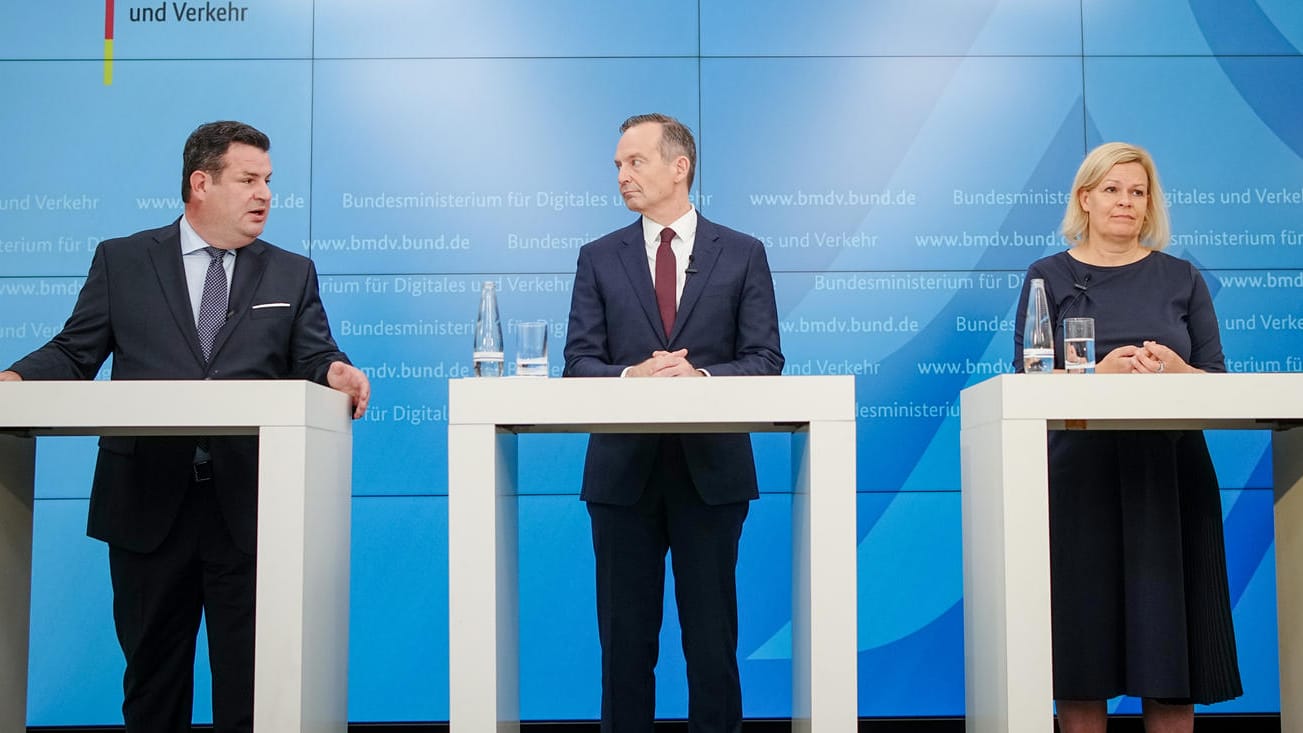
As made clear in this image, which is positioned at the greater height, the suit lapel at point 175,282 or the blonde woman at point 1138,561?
the suit lapel at point 175,282

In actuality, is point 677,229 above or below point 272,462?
above

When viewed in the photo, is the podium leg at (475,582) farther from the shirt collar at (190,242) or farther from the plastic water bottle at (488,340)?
the shirt collar at (190,242)

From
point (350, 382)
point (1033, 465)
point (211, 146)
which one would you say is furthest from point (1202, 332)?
point (211, 146)

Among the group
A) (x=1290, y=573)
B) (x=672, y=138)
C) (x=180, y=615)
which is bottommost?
(x=180, y=615)

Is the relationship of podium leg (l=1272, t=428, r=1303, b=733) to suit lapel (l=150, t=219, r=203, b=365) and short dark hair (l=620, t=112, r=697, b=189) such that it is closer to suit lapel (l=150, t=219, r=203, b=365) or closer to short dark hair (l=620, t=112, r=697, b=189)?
short dark hair (l=620, t=112, r=697, b=189)

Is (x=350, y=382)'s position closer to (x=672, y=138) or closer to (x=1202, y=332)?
(x=672, y=138)

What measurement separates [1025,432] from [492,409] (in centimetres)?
110

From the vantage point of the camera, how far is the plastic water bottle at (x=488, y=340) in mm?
2783

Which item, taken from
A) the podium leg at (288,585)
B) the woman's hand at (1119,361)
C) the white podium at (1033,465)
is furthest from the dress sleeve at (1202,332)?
the podium leg at (288,585)

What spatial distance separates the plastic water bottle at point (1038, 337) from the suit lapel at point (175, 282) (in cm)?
193

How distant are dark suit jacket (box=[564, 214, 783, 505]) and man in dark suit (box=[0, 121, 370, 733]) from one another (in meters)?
0.60

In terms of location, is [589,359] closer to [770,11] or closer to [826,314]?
[826,314]

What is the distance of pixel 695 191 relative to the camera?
4656 millimetres

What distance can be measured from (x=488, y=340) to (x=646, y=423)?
1.40 feet
